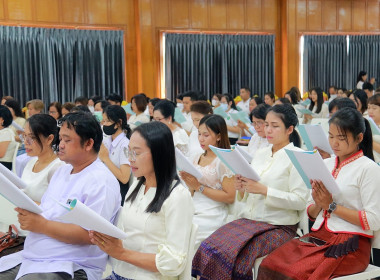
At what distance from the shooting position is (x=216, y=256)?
3.01 meters

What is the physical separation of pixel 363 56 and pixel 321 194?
1190 cm

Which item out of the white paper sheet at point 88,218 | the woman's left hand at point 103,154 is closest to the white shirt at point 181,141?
the woman's left hand at point 103,154

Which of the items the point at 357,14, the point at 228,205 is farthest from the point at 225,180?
the point at 357,14

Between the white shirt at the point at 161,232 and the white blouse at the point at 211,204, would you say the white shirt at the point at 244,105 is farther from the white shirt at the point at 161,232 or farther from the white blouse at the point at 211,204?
the white shirt at the point at 161,232

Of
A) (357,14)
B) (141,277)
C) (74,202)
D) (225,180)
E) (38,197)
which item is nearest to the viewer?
(74,202)

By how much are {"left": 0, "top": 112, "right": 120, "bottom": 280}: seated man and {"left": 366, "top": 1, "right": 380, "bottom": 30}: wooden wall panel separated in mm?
13030

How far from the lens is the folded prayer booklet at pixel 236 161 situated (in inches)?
109

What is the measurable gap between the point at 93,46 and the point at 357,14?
752 centimetres

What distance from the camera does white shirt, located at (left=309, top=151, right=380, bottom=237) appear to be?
2600 millimetres

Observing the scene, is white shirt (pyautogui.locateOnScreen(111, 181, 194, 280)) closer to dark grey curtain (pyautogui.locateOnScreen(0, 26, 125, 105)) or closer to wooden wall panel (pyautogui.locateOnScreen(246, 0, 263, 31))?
dark grey curtain (pyautogui.locateOnScreen(0, 26, 125, 105))

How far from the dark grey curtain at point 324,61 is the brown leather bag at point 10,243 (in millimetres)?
11128

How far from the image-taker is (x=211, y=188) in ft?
11.6

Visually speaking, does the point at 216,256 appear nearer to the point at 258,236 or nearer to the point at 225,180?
the point at 258,236

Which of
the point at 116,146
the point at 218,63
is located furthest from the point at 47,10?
the point at 116,146
